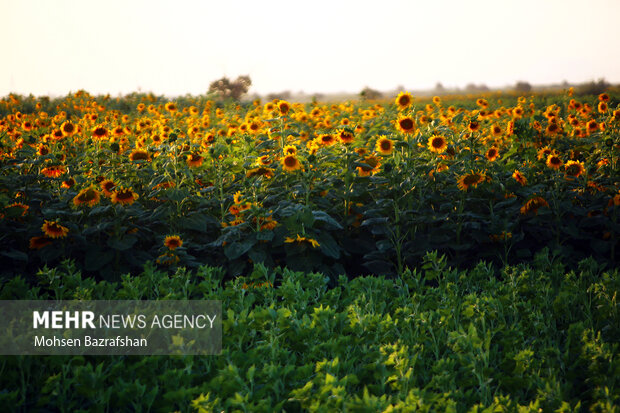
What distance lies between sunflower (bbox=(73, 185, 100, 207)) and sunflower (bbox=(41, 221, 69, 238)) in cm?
22

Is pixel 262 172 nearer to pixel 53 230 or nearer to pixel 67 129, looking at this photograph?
pixel 53 230

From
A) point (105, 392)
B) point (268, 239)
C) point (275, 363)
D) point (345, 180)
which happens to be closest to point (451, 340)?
point (275, 363)

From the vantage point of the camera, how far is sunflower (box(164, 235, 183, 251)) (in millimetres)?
3982

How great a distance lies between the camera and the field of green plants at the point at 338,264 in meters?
2.21

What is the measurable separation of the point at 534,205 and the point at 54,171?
13.4 ft

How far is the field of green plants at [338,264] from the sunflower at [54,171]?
13 millimetres

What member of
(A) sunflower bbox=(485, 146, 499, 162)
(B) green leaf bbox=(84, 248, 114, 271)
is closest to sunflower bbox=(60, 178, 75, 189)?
(B) green leaf bbox=(84, 248, 114, 271)

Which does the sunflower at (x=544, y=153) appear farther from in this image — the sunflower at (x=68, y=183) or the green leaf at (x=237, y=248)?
the sunflower at (x=68, y=183)

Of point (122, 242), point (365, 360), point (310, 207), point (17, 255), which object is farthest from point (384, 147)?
point (17, 255)

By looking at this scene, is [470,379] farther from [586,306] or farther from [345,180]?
[345,180]

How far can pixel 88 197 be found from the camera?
4156 millimetres

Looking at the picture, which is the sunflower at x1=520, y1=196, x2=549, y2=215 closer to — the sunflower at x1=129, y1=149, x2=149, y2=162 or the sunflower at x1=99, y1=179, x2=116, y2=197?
the sunflower at x1=129, y1=149, x2=149, y2=162

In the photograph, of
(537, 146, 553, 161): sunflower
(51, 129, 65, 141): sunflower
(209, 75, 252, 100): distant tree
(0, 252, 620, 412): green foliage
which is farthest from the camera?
(209, 75, 252, 100): distant tree

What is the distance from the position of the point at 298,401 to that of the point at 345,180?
2596mm
